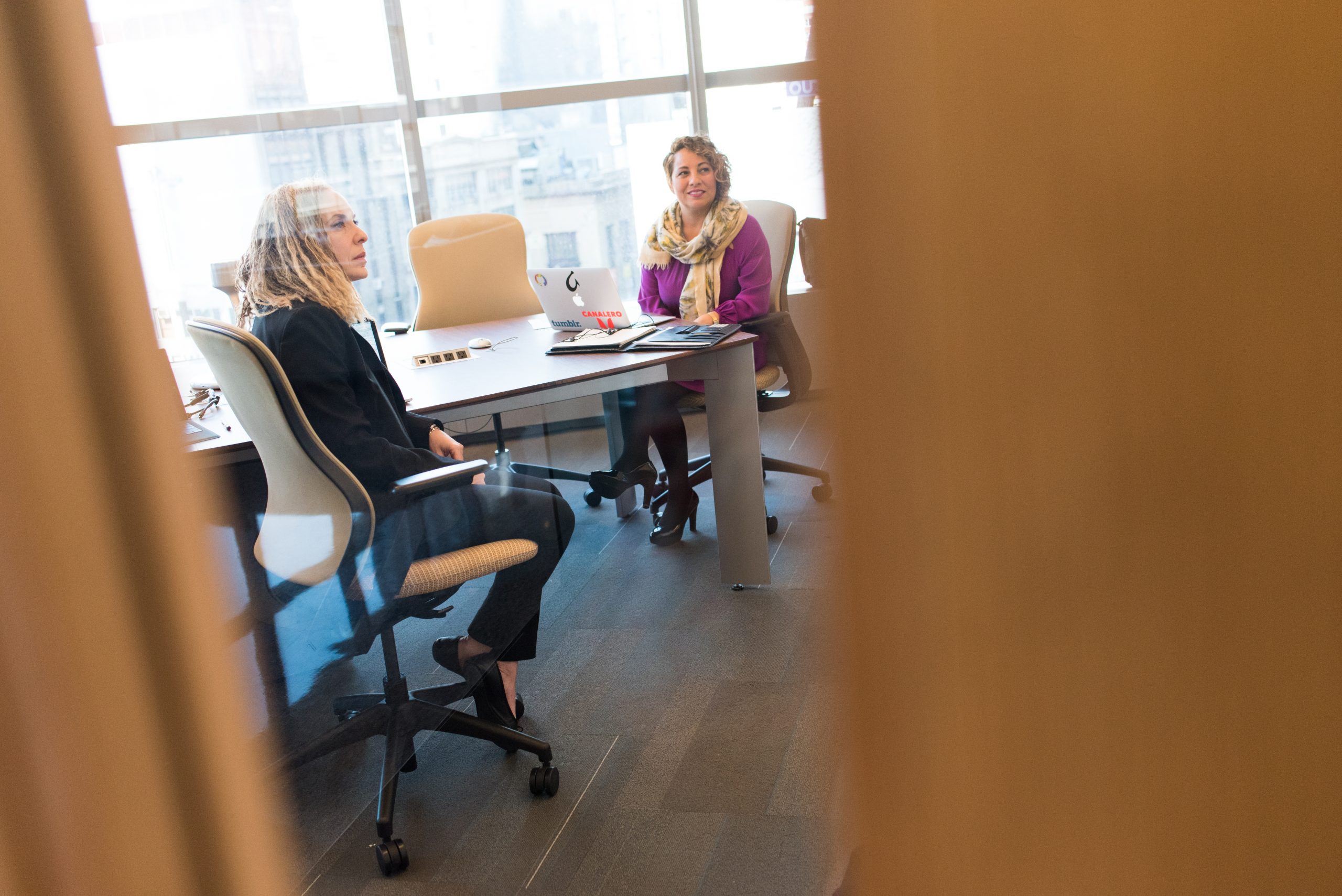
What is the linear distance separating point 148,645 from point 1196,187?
550 mm

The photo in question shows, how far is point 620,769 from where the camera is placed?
6.84 feet

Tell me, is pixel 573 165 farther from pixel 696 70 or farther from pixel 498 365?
pixel 498 365

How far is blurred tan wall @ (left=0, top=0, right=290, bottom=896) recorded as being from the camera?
17.3 inches

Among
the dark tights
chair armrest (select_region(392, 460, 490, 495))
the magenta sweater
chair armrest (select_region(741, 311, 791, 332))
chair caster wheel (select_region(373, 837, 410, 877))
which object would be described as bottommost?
chair caster wheel (select_region(373, 837, 410, 877))

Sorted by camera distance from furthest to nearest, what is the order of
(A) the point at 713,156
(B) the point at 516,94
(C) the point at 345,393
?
Result: (B) the point at 516,94, (A) the point at 713,156, (C) the point at 345,393

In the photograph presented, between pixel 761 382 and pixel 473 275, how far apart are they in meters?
1.10

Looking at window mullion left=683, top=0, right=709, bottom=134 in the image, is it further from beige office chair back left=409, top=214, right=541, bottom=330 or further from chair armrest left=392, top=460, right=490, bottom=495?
chair armrest left=392, top=460, right=490, bottom=495

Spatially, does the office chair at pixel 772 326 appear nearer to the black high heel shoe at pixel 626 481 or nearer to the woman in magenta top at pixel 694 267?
the woman in magenta top at pixel 694 267

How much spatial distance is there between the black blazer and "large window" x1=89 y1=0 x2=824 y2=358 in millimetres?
234

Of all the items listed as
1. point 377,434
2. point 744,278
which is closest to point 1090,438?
point 377,434

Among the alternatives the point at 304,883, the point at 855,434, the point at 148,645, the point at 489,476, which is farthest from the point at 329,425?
the point at 855,434

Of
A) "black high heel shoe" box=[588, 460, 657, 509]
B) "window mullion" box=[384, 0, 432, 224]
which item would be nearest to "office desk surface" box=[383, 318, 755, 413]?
"black high heel shoe" box=[588, 460, 657, 509]

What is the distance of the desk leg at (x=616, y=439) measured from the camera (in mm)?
3441

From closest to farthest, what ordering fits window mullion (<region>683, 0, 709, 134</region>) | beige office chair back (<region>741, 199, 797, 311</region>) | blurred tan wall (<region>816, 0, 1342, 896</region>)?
1. blurred tan wall (<region>816, 0, 1342, 896</region>)
2. beige office chair back (<region>741, 199, 797, 311</region>)
3. window mullion (<region>683, 0, 709, 134</region>)
